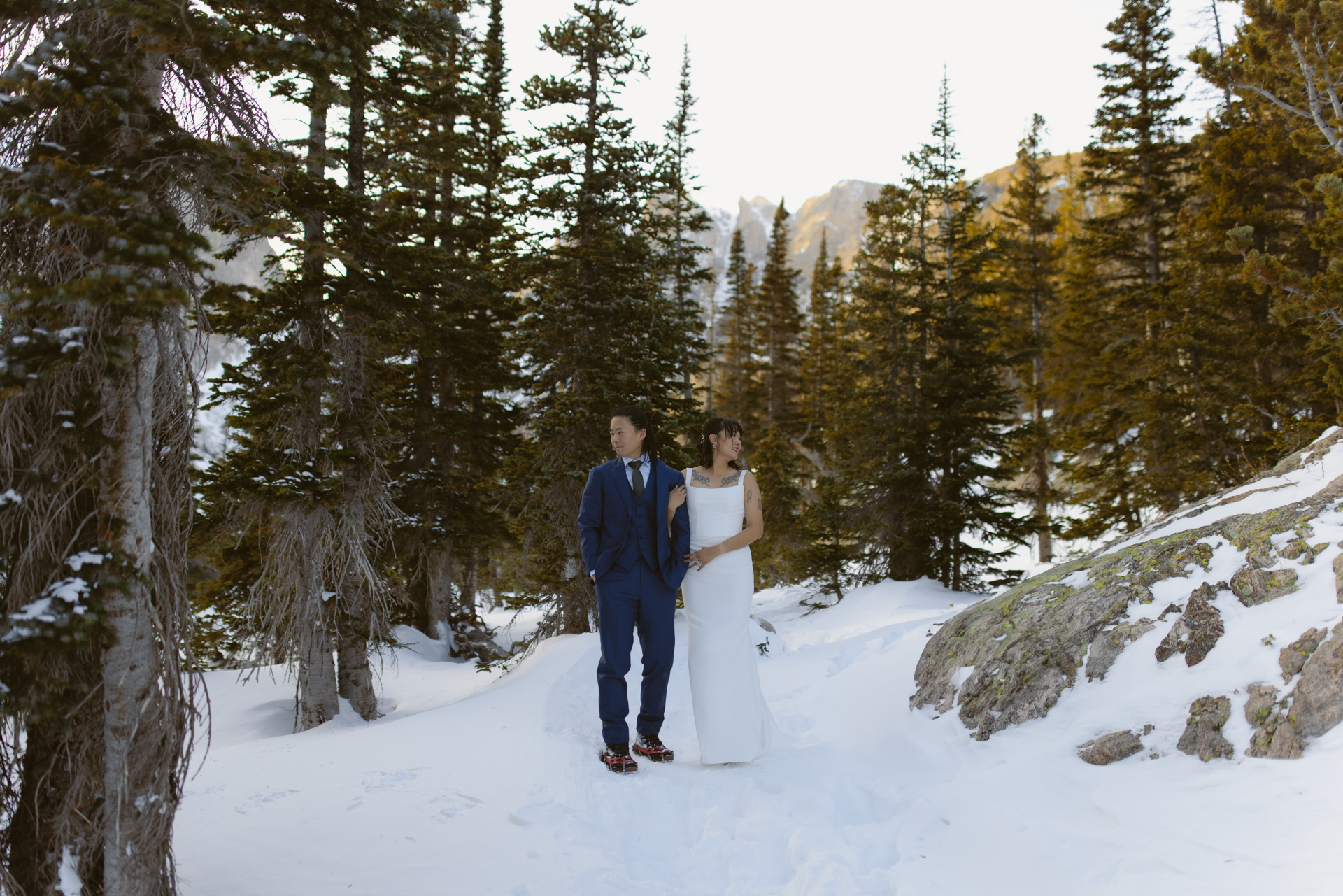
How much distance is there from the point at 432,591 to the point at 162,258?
527 inches

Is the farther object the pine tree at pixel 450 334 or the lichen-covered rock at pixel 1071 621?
the pine tree at pixel 450 334

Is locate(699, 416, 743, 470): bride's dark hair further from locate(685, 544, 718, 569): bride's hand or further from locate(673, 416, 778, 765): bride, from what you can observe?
locate(685, 544, 718, 569): bride's hand

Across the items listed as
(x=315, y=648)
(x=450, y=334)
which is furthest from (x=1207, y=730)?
(x=450, y=334)

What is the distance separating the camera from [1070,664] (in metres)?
4.50

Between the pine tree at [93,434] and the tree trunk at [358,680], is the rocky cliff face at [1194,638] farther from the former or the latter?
the tree trunk at [358,680]

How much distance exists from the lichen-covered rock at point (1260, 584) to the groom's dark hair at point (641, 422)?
12.3 feet

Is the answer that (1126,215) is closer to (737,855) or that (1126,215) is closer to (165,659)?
(737,855)

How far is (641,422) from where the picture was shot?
518 cm

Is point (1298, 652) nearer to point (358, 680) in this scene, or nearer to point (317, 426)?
point (317, 426)

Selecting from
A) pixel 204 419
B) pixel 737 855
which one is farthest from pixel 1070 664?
pixel 204 419

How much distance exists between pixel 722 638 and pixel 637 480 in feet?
4.40

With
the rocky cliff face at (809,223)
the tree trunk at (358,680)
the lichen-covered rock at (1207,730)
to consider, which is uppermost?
the rocky cliff face at (809,223)

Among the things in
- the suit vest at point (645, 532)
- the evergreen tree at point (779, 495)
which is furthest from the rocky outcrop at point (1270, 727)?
the evergreen tree at point (779, 495)

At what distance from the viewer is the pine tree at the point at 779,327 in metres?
31.3
